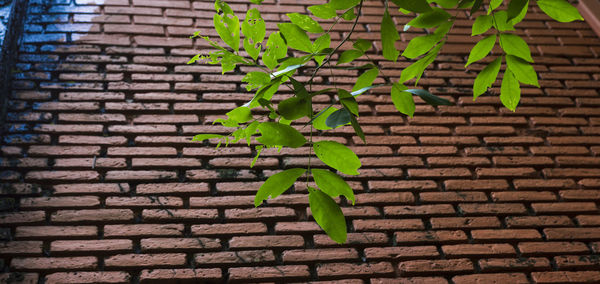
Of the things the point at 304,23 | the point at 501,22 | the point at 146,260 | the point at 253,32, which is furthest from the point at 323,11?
the point at 146,260

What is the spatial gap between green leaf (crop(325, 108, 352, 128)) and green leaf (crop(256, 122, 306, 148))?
0.05m

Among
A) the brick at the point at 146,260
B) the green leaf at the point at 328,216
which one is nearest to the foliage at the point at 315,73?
the green leaf at the point at 328,216

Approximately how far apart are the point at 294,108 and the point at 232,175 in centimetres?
163

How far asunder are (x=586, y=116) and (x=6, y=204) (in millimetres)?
3114

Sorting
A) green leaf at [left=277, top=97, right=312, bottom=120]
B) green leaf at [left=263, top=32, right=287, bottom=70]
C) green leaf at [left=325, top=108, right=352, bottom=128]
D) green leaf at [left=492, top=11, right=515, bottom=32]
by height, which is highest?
green leaf at [left=492, top=11, right=515, bottom=32]

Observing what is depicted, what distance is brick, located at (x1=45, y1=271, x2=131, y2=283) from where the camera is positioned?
83.1 inches

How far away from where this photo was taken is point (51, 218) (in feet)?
7.43

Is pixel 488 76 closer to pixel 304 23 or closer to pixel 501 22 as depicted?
pixel 501 22

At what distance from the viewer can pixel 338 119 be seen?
85 centimetres

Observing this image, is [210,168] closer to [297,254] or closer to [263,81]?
[297,254]

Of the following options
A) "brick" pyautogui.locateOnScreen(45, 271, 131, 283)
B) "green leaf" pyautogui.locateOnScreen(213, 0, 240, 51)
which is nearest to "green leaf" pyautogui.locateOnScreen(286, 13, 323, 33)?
"green leaf" pyautogui.locateOnScreen(213, 0, 240, 51)

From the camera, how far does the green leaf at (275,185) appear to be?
891 millimetres

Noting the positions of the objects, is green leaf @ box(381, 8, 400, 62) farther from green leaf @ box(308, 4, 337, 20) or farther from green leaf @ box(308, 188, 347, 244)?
green leaf @ box(308, 188, 347, 244)

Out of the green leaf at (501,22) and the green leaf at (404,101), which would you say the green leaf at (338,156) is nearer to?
the green leaf at (404,101)
